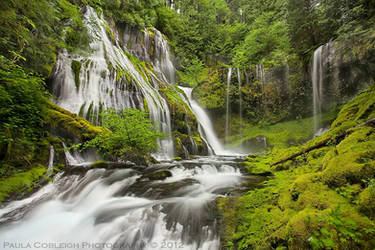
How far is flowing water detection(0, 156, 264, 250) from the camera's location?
89.5 inches

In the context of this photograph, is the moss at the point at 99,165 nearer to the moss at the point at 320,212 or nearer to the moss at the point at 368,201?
the moss at the point at 320,212

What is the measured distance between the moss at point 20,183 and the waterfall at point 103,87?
3.83m

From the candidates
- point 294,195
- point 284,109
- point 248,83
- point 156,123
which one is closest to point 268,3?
point 248,83

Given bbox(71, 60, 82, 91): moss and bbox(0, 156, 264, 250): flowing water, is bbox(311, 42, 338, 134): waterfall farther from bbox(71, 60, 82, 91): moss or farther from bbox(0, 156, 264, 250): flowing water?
bbox(71, 60, 82, 91): moss

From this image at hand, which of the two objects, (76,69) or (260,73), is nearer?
(76,69)

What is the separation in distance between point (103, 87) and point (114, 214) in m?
6.78

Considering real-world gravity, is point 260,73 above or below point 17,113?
above

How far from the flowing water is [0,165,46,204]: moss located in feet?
0.65

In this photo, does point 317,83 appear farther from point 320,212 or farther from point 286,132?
point 320,212

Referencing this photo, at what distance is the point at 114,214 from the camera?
115 inches

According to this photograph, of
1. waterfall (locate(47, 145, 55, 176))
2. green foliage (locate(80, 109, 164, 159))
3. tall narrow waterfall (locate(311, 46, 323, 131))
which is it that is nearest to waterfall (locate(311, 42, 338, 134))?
tall narrow waterfall (locate(311, 46, 323, 131))

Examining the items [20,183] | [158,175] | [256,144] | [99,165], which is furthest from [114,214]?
[256,144]

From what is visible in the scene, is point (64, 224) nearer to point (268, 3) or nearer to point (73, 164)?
point (73, 164)

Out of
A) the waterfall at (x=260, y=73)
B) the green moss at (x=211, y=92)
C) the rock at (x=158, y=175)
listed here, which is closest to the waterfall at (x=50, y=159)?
the rock at (x=158, y=175)
